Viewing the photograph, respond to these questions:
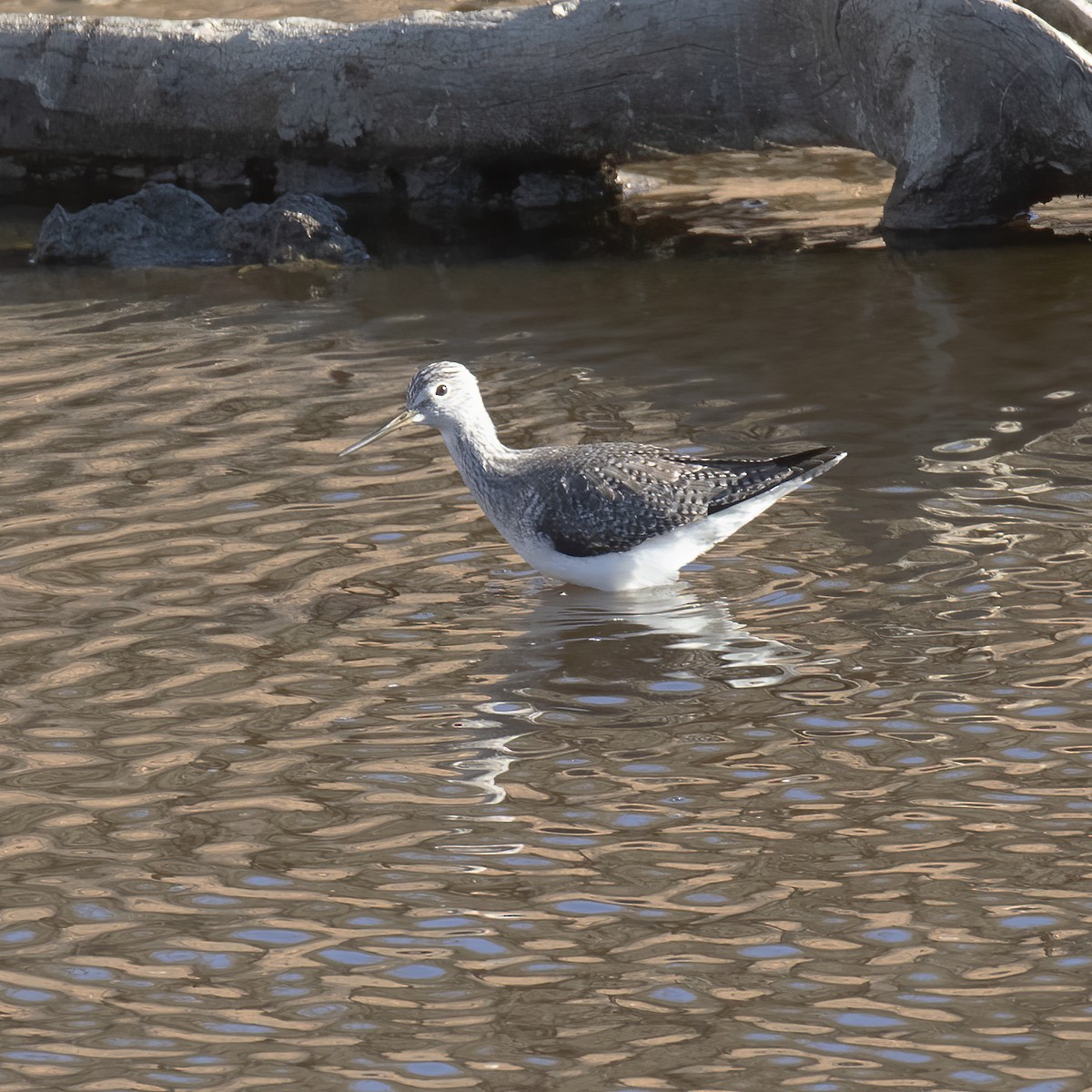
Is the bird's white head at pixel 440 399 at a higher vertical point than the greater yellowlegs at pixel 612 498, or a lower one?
higher

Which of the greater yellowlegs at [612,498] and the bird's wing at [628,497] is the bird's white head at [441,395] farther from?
the bird's wing at [628,497]

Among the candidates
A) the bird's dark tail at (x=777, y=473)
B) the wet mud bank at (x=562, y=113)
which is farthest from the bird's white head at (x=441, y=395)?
the wet mud bank at (x=562, y=113)

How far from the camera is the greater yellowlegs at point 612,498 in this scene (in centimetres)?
709

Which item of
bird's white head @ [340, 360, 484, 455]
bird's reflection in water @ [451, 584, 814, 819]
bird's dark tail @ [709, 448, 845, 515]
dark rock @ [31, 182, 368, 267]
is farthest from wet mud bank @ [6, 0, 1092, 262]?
bird's reflection in water @ [451, 584, 814, 819]

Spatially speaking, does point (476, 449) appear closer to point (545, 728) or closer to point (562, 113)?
point (545, 728)

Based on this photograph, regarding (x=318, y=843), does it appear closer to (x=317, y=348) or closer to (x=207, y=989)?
(x=207, y=989)

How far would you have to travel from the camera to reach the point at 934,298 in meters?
10.6

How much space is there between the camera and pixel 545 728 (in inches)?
238

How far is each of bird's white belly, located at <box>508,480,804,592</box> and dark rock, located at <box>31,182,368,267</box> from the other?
5659 mm

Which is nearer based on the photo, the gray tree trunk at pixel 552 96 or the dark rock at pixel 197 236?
the gray tree trunk at pixel 552 96

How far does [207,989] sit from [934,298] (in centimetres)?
743

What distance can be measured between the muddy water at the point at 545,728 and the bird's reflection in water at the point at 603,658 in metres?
0.03

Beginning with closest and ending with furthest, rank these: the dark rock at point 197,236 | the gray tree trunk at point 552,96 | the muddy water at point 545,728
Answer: the muddy water at point 545,728 < the gray tree trunk at point 552,96 < the dark rock at point 197,236

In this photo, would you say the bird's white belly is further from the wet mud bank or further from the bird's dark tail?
the wet mud bank
